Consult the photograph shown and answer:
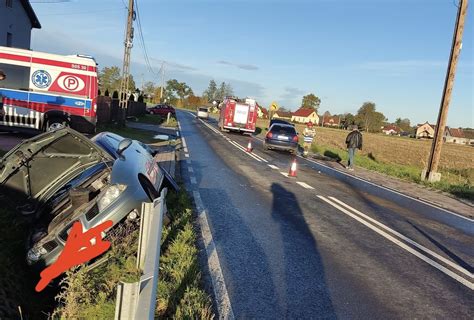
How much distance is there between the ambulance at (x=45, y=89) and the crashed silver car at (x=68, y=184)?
997cm

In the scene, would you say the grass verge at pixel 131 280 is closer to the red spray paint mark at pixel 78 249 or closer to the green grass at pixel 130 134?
the red spray paint mark at pixel 78 249

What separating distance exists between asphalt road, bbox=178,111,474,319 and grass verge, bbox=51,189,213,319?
0.28m

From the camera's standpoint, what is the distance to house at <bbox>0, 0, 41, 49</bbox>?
27906mm

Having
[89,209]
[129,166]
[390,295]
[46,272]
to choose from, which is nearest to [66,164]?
[129,166]

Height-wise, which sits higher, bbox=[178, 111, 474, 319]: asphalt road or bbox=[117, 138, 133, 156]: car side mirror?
bbox=[117, 138, 133, 156]: car side mirror

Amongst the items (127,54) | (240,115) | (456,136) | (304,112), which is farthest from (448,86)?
(456,136)

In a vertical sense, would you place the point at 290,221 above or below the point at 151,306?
below

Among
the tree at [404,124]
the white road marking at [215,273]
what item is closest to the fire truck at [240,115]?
the white road marking at [215,273]

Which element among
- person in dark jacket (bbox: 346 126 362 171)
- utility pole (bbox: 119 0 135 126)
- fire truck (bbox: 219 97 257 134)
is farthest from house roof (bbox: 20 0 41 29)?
person in dark jacket (bbox: 346 126 362 171)

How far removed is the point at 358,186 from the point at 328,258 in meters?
8.29

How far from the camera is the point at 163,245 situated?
Result: 5.30 meters

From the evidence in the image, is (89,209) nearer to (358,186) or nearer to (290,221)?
(290,221)

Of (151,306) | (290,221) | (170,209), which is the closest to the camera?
(151,306)

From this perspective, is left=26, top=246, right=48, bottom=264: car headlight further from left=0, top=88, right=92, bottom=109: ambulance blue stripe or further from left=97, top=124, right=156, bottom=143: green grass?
left=97, top=124, right=156, bottom=143: green grass
